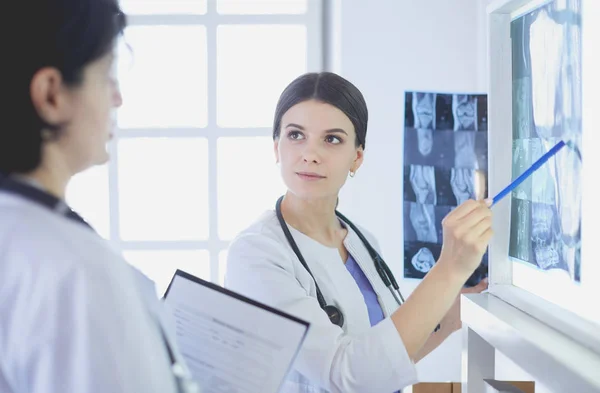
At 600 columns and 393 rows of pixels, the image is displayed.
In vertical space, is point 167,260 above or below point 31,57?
below

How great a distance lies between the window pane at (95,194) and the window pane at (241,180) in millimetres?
456

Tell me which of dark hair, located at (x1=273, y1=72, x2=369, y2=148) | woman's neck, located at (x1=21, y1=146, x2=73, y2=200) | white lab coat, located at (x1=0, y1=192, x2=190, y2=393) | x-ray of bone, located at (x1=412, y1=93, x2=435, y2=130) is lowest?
white lab coat, located at (x1=0, y1=192, x2=190, y2=393)

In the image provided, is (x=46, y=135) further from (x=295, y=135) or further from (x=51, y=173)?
(x=295, y=135)

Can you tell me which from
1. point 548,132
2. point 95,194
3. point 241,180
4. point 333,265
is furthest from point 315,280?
point 95,194

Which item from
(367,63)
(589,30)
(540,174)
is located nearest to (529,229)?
(540,174)

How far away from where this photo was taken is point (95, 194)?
2.47m

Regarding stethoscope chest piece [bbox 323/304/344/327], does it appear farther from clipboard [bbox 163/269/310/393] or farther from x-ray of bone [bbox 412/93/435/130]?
x-ray of bone [bbox 412/93/435/130]

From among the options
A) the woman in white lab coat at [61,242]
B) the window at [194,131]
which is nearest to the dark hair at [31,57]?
the woman in white lab coat at [61,242]

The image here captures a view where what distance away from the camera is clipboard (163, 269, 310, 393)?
79 cm

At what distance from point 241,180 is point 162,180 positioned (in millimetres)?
322

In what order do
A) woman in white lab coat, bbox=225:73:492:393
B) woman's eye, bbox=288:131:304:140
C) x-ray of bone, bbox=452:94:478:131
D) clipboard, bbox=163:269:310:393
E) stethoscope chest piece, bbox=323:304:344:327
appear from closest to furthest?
clipboard, bbox=163:269:310:393
woman in white lab coat, bbox=225:73:492:393
stethoscope chest piece, bbox=323:304:344:327
woman's eye, bbox=288:131:304:140
x-ray of bone, bbox=452:94:478:131

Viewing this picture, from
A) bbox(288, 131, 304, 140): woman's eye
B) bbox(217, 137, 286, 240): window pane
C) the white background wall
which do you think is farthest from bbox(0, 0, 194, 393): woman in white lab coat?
bbox(217, 137, 286, 240): window pane

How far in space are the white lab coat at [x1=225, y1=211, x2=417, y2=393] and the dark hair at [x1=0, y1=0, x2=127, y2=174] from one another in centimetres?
63

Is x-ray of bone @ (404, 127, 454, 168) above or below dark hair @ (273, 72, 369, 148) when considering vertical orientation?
below
